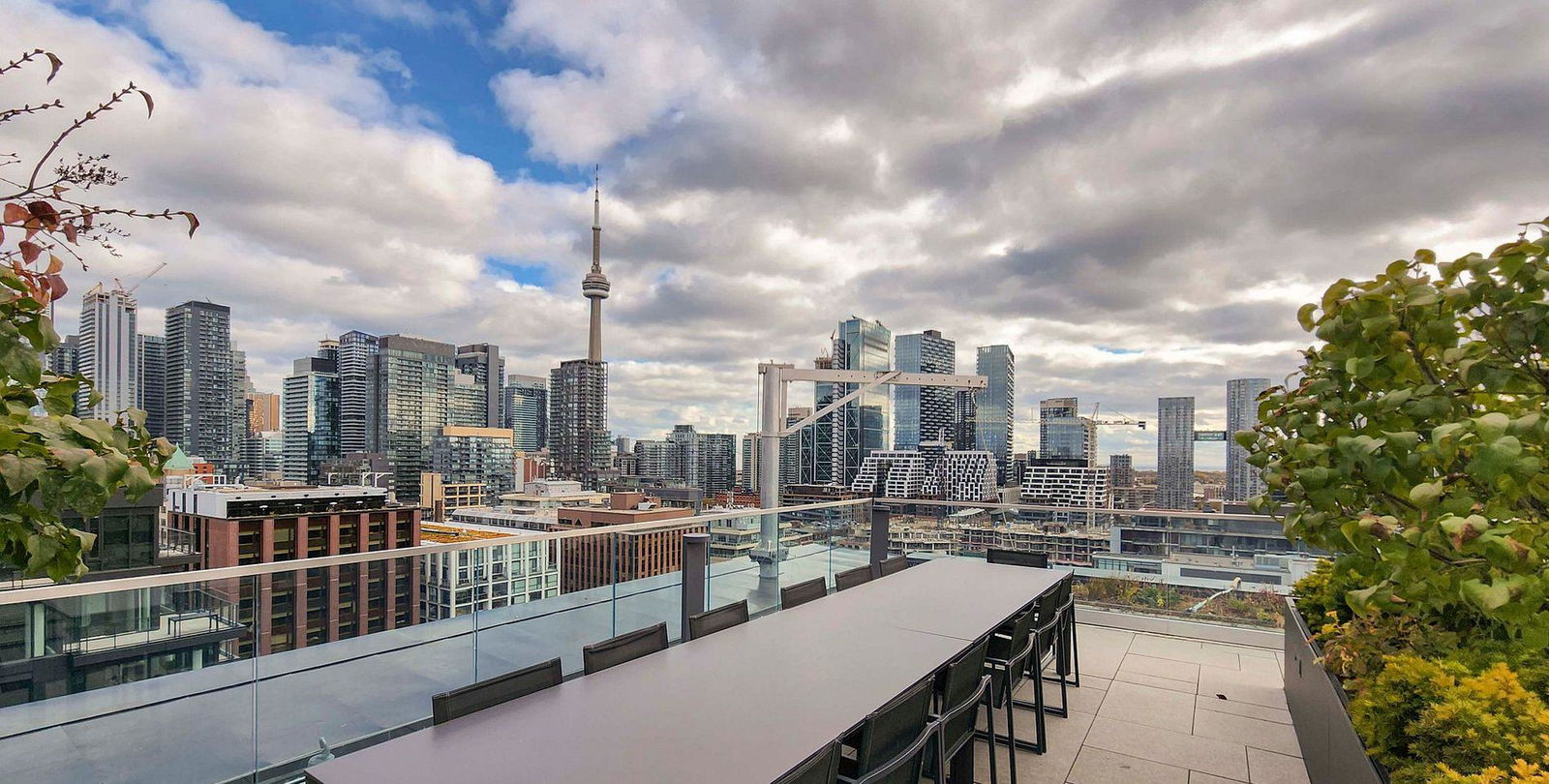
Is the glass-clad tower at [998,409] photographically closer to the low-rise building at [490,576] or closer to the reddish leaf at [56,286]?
the low-rise building at [490,576]

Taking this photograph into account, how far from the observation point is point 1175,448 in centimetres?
1351

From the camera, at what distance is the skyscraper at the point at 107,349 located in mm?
1111

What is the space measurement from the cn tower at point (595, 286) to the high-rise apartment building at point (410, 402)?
34.9 metres

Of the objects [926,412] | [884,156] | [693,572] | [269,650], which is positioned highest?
[884,156]

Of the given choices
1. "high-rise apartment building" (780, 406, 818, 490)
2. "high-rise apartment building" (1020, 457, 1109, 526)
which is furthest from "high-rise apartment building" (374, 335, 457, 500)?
"high-rise apartment building" (1020, 457, 1109, 526)

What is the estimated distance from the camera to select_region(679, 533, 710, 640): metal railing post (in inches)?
176

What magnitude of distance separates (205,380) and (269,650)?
62.9 feet

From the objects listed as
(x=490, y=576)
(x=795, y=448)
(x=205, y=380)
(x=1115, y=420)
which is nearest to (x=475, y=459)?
(x=205, y=380)

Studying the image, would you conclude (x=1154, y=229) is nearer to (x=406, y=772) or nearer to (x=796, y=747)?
(x=796, y=747)

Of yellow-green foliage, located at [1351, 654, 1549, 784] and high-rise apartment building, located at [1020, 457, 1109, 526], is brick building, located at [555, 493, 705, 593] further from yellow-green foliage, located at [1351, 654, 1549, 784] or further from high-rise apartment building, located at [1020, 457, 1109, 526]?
high-rise apartment building, located at [1020, 457, 1109, 526]

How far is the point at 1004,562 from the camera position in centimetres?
534

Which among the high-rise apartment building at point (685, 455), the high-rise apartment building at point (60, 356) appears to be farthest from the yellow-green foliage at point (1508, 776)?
the high-rise apartment building at point (685, 455)

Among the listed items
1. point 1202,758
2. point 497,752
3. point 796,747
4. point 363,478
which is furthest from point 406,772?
point 363,478

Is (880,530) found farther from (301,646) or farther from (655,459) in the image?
(655,459)
